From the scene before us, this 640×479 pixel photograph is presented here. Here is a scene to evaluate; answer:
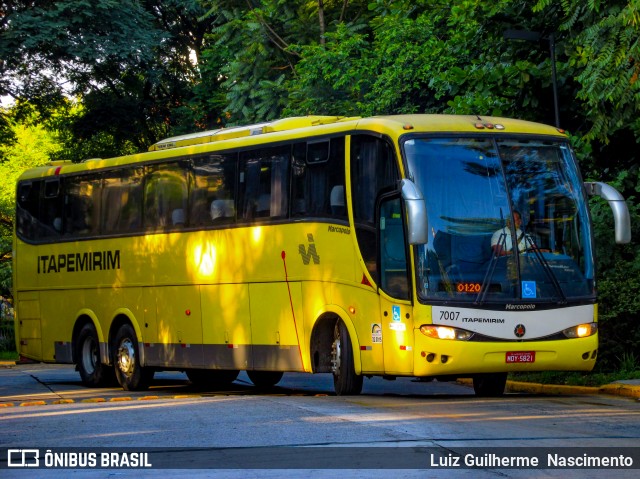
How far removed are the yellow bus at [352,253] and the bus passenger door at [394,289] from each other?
0.02m

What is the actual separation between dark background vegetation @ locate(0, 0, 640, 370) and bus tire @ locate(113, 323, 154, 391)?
7.04 meters

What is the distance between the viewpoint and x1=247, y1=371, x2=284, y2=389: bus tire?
76.2 feet

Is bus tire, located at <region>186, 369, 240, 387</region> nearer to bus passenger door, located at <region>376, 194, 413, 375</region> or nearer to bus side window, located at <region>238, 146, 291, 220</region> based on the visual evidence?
bus side window, located at <region>238, 146, 291, 220</region>

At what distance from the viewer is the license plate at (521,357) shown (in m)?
16.8

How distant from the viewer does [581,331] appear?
17.3 m

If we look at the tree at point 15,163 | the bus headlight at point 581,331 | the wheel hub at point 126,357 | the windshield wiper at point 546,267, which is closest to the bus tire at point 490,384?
the bus headlight at point 581,331

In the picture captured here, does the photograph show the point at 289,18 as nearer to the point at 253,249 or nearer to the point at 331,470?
the point at 253,249

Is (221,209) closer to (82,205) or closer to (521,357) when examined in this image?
(82,205)

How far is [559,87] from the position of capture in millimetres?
23203

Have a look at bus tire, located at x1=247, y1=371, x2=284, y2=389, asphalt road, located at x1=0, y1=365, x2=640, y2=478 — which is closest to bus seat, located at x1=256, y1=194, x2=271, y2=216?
asphalt road, located at x1=0, y1=365, x2=640, y2=478

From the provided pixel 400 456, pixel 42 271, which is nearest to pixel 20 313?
pixel 42 271

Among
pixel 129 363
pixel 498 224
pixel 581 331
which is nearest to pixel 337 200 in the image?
pixel 498 224

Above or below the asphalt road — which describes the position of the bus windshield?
above

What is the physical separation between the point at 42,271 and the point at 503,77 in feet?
30.6
